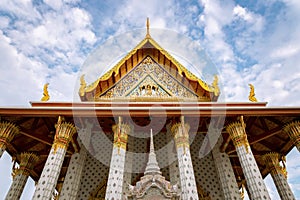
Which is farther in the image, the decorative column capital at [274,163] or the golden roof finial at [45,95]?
the decorative column capital at [274,163]

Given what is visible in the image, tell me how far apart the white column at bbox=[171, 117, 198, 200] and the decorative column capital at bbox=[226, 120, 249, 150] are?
5.22 feet

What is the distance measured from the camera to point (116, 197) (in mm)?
6539

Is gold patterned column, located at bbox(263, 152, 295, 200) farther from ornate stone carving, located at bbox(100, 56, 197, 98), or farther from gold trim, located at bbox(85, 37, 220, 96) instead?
ornate stone carving, located at bbox(100, 56, 197, 98)

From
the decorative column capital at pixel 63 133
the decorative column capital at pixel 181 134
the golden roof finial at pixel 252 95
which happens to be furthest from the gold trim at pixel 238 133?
the decorative column capital at pixel 63 133

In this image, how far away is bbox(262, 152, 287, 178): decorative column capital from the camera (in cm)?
945

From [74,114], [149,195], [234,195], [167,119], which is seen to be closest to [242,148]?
[234,195]

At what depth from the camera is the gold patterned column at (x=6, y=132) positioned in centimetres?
755

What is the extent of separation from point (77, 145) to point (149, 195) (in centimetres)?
475

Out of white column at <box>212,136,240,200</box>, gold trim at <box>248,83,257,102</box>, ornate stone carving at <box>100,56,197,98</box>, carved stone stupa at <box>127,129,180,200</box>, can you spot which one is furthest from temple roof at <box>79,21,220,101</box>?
carved stone stupa at <box>127,129,180,200</box>

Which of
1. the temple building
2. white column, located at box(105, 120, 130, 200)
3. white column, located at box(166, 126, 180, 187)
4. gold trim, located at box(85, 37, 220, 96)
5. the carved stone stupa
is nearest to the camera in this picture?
the carved stone stupa

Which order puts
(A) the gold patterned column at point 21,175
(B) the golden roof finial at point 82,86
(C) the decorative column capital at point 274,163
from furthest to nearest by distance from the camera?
(B) the golden roof finial at point 82,86, (C) the decorative column capital at point 274,163, (A) the gold patterned column at point 21,175

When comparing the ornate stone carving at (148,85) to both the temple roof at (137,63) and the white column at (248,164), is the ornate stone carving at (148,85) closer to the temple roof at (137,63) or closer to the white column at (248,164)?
the temple roof at (137,63)

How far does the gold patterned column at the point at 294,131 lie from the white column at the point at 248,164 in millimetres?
1717

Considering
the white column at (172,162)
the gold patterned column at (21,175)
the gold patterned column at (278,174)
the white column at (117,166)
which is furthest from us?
the gold patterned column at (278,174)
